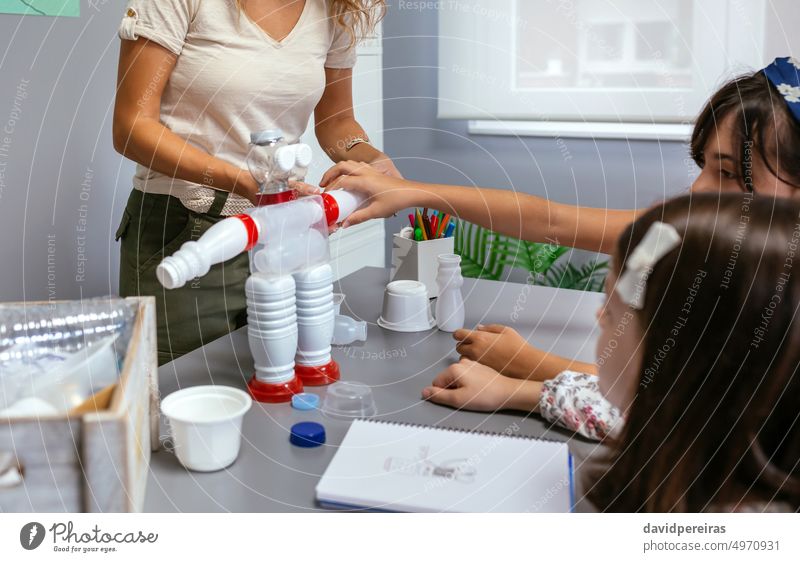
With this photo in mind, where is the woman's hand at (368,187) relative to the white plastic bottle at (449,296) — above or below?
above

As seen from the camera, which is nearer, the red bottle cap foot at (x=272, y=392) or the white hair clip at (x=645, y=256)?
the white hair clip at (x=645, y=256)

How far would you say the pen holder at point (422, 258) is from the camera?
1.35 metres

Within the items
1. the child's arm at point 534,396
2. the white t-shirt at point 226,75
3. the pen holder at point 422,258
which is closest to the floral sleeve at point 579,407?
the child's arm at point 534,396

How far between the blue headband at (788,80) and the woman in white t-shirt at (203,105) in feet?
2.02

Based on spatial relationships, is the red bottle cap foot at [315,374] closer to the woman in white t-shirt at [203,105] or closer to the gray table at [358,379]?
the gray table at [358,379]

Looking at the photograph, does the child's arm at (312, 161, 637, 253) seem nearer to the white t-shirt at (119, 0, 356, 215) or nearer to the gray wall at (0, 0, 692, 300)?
the white t-shirt at (119, 0, 356, 215)

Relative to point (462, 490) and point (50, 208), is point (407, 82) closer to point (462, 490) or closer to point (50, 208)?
point (50, 208)

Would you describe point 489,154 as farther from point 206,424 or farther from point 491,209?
point 206,424

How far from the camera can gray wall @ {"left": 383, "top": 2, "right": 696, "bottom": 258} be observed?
8.05 ft

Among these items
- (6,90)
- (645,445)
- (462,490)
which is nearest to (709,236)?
(645,445)

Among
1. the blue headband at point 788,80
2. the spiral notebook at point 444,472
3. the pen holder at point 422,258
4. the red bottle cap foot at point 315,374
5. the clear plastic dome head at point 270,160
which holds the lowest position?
the spiral notebook at point 444,472

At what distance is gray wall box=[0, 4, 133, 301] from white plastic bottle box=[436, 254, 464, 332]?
2.82 feet

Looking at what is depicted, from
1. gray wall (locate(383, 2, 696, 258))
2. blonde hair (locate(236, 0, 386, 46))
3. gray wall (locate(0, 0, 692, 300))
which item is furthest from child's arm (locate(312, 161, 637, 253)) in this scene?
gray wall (locate(383, 2, 696, 258))
